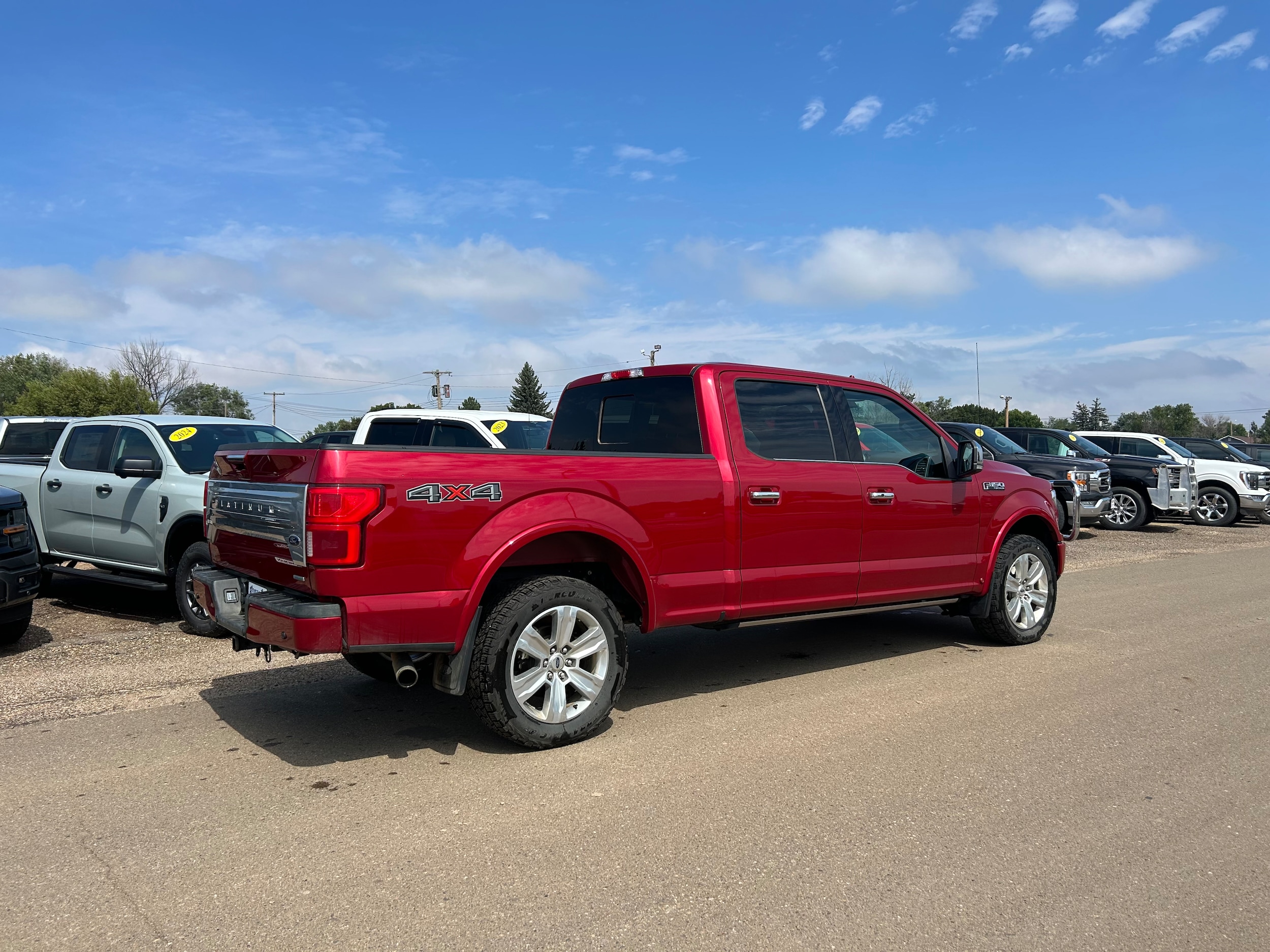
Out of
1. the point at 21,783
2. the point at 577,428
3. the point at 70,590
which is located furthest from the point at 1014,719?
the point at 70,590

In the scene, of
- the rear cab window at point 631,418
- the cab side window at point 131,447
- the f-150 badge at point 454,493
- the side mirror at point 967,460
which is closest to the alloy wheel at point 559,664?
the f-150 badge at point 454,493

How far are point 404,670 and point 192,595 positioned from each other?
3920 millimetres

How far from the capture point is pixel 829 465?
593 centimetres

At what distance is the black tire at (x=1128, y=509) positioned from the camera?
1808 cm

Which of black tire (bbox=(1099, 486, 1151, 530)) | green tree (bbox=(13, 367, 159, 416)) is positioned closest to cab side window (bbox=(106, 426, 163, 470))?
black tire (bbox=(1099, 486, 1151, 530))

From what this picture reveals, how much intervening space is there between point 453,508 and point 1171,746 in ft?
12.4

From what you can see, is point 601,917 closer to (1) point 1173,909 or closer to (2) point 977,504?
(1) point 1173,909

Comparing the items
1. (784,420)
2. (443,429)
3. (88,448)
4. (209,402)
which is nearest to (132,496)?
(88,448)

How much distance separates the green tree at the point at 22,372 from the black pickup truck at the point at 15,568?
82.8 metres

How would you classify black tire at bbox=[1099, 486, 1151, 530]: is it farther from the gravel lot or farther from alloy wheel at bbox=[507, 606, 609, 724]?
the gravel lot

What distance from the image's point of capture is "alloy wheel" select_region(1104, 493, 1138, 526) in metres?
18.1

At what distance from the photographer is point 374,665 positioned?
5668 mm

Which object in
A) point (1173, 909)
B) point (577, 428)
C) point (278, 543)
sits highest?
point (577, 428)

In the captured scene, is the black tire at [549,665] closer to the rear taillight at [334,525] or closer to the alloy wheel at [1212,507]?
the rear taillight at [334,525]
